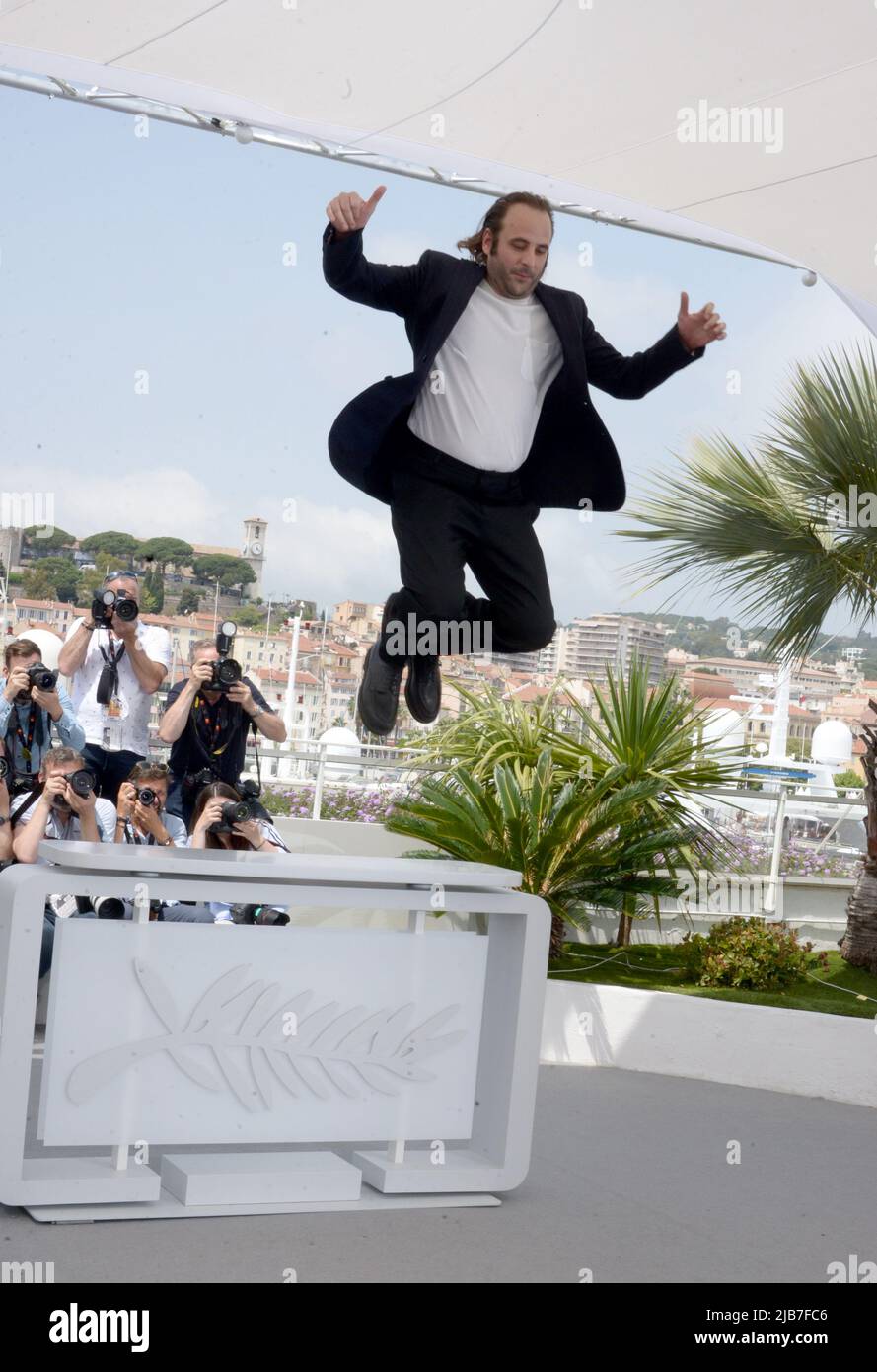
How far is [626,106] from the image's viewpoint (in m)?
4.15

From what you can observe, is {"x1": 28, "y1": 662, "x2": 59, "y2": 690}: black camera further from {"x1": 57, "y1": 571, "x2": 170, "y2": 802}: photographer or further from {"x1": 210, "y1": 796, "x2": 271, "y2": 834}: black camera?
{"x1": 210, "y1": 796, "x2": 271, "y2": 834}: black camera

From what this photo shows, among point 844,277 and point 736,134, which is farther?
point 844,277

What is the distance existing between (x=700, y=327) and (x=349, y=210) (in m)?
1.03

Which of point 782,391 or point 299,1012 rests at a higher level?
point 782,391

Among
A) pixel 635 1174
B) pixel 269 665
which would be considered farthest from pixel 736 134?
pixel 269 665

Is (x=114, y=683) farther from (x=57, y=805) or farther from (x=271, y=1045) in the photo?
(x=271, y=1045)

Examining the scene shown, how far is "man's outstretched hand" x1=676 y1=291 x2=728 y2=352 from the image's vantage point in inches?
152

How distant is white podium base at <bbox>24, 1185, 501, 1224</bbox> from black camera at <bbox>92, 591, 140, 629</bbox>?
6.90 feet

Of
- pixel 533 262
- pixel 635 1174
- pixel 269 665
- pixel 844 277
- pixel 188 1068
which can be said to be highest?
pixel 844 277

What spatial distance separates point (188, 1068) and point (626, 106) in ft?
9.66

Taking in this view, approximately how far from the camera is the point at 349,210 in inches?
136

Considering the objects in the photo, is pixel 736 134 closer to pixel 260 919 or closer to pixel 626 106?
pixel 626 106

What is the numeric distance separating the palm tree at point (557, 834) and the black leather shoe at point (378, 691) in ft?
6.50
